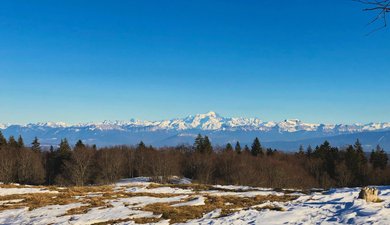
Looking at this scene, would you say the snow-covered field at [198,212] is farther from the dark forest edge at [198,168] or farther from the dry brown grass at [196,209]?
the dark forest edge at [198,168]

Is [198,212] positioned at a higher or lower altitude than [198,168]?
higher

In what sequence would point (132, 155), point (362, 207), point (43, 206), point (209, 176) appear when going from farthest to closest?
1. point (132, 155)
2. point (209, 176)
3. point (43, 206)
4. point (362, 207)

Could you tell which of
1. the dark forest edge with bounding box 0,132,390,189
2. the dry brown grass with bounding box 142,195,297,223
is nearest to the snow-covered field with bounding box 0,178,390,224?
the dry brown grass with bounding box 142,195,297,223

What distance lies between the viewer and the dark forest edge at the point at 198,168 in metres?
90.2

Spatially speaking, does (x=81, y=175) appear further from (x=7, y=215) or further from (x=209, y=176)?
(x=7, y=215)

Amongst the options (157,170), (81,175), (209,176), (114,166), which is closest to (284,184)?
(209,176)

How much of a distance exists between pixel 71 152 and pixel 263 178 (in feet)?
174

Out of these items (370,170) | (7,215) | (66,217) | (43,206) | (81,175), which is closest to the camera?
(66,217)

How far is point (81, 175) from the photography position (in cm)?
8681

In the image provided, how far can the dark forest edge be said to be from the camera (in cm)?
9019

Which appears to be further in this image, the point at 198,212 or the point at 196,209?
the point at 196,209

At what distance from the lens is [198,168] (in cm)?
9988

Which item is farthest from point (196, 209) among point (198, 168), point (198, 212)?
point (198, 168)

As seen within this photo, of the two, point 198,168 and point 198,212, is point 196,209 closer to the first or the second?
point 198,212
